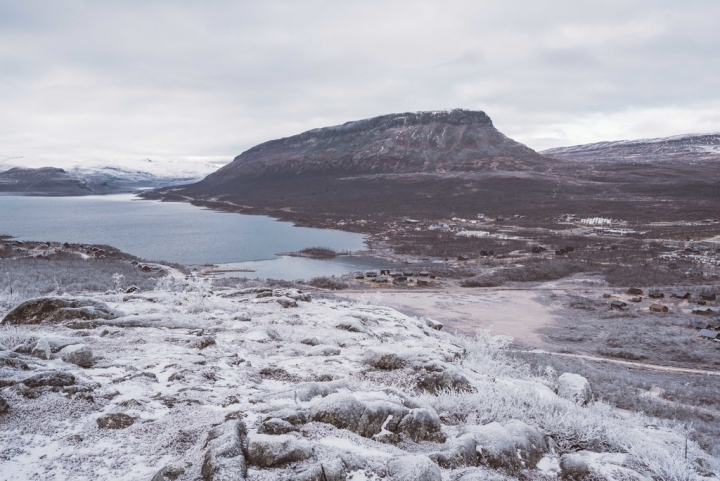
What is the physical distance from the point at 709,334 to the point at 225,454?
23215mm

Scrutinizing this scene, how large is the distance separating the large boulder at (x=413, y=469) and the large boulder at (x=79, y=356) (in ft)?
18.7

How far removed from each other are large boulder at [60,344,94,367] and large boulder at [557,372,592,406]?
31.5 feet

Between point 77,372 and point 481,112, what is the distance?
181 m

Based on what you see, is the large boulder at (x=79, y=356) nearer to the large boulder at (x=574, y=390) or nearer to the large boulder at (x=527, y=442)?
the large boulder at (x=527, y=442)

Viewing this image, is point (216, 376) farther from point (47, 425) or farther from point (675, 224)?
point (675, 224)

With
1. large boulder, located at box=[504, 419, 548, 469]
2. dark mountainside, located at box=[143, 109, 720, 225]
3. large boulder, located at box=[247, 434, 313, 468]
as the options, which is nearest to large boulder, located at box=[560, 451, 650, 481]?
large boulder, located at box=[504, 419, 548, 469]

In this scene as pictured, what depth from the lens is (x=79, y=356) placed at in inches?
274

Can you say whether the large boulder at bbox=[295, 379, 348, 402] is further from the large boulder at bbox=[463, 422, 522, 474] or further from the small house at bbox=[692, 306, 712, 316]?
the small house at bbox=[692, 306, 712, 316]

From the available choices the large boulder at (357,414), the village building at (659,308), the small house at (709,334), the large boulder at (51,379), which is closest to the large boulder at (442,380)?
the large boulder at (357,414)

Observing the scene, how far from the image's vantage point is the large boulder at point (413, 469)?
14.6ft

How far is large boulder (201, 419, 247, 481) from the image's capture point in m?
4.20

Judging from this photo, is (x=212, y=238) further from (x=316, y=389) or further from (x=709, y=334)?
(x=316, y=389)

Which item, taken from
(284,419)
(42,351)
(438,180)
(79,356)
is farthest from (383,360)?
(438,180)

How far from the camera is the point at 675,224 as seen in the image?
59812 millimetres
